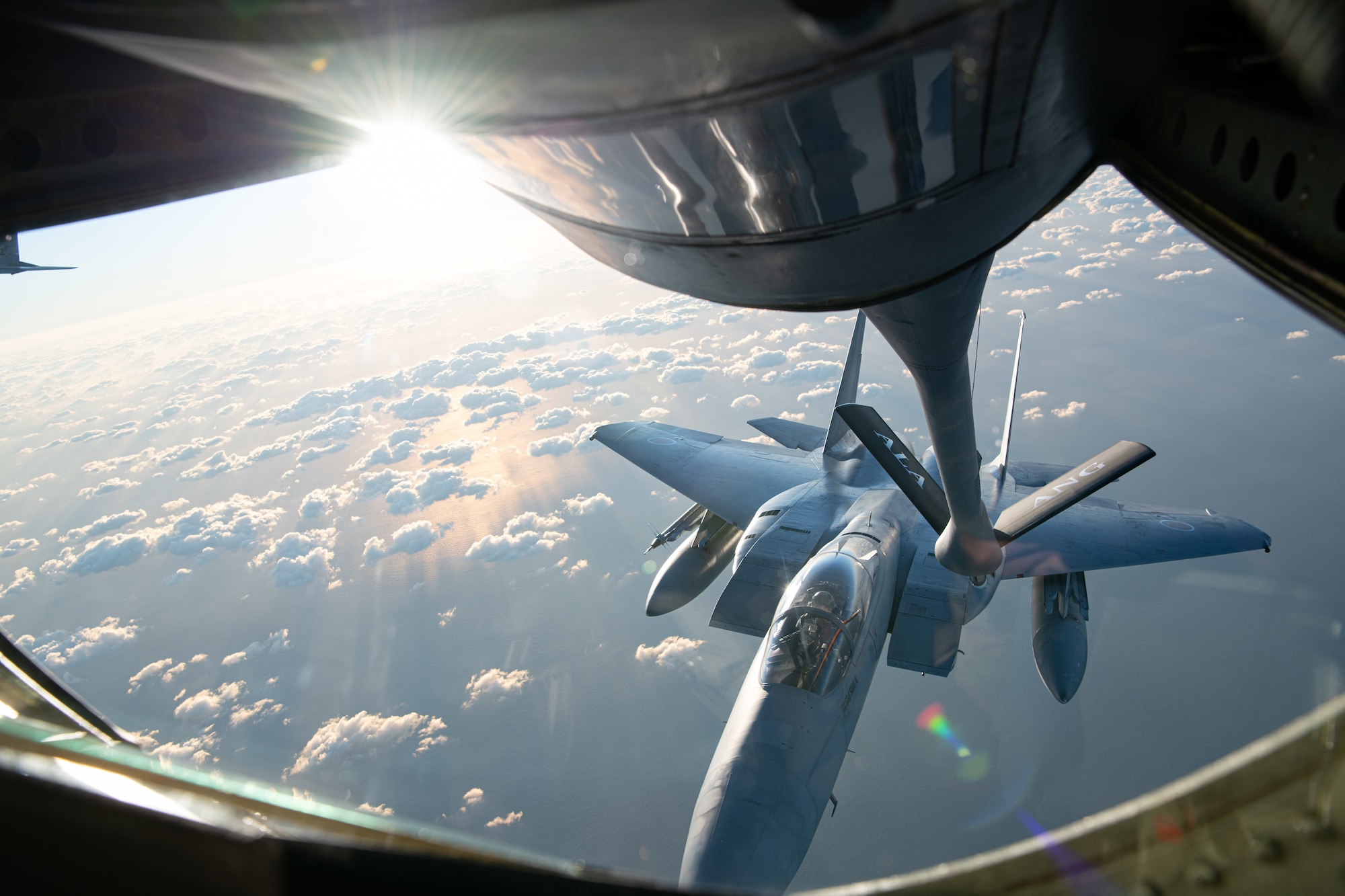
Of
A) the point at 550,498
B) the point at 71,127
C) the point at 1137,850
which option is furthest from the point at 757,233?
the point at 550,498

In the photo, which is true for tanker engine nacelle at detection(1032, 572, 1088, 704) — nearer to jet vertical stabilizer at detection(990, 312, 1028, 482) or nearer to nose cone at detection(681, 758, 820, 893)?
jet vertical stabilizer at detection(990, 312, 1028, 482)

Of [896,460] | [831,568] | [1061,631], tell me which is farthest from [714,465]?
[896,460]

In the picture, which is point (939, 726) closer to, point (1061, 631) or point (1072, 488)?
point (1061, 631)

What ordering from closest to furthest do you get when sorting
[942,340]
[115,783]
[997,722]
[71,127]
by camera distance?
[115,783] < [71,127] < [942,340] < [997,722]

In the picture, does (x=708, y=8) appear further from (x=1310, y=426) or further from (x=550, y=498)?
(x=1310, y=426)

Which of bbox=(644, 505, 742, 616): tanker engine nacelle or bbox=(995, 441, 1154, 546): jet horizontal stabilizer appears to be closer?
bbox=(995, 441, 1154, 546): jet horizontal stabilizer

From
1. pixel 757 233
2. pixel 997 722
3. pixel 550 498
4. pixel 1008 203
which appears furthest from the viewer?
pixel 550 498

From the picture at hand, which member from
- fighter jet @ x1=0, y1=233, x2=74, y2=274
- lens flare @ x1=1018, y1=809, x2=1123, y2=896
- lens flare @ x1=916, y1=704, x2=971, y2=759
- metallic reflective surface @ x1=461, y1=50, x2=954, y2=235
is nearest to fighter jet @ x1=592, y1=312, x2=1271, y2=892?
metallic reflective surface @ x1=461, y1=50, x2=954, y2=235
